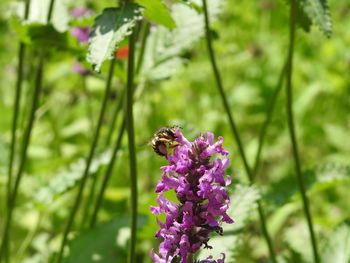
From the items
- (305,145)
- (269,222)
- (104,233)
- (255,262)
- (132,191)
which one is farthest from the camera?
(305,145)

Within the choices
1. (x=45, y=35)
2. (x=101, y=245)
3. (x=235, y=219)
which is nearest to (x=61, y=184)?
(x=101, y=245)

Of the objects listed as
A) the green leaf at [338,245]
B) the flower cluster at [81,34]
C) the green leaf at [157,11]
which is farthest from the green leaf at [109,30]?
the flower cluster at [81,34]

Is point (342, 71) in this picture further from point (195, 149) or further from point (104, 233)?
point (195, 149)

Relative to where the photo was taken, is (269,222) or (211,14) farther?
(269,222)

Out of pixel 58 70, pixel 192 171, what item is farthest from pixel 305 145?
pixel 192 171

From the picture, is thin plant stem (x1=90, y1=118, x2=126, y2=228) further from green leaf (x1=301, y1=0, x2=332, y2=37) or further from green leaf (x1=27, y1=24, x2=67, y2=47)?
green leaf (x1=301, y1=0, x2=332, y2=37)

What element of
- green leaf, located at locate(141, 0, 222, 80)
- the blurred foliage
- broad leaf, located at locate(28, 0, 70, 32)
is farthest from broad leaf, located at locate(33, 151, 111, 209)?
broad leaf, located at locate(28, 0, 70, 32)
